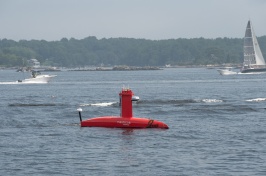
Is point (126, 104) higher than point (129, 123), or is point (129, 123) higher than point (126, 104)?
point (126, 104)

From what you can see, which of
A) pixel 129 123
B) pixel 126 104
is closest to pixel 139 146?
pixel 129 123

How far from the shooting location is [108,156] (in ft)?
136

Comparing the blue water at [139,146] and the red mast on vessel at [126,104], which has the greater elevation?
the red mast on vessel at [126,104]

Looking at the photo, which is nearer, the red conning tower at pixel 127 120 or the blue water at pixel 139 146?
the blue water at pixel 139 146

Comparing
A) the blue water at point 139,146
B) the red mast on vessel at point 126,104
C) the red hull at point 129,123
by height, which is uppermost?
the red mast on vessel at point 126,104

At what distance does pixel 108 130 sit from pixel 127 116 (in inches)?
65.3

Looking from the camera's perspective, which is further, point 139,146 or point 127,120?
point 127,120

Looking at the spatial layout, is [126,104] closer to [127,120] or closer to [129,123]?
[127,120]

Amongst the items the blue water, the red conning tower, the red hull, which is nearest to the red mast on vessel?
the red conning tower

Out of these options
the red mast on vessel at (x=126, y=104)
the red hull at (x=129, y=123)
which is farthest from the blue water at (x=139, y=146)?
the red mast on vessel at (x=126, y=104)

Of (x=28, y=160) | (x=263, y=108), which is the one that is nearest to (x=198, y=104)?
(x=263, y=108)

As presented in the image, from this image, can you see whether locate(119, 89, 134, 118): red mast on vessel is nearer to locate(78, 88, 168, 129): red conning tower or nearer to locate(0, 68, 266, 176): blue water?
locate(78, 88, 168, 129): red conning tower

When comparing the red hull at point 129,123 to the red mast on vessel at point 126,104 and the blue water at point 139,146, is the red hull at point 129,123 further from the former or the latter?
the blue water at point 139,146

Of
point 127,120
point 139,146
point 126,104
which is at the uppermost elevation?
point 126,104
